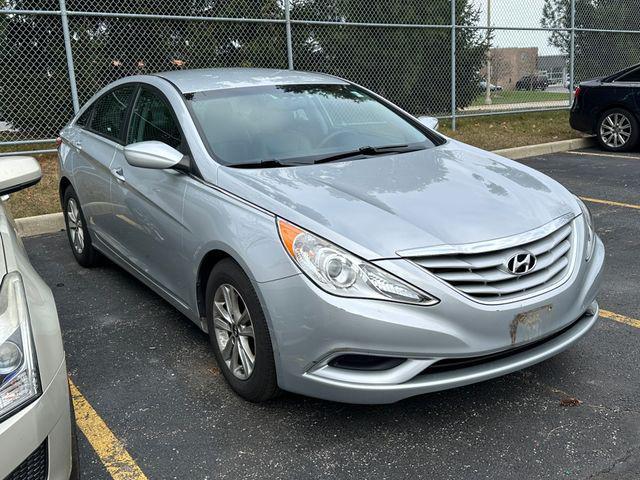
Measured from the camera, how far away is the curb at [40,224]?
263 inches

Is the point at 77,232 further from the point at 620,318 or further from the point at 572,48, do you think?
the point at 572,48

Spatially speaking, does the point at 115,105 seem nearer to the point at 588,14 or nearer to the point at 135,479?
the point at 135,479

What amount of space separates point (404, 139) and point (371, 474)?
2189mm

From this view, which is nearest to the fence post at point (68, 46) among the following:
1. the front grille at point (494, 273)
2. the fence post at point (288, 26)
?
the fence post at point (288, 26)

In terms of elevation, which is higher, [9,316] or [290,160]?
[290,160]

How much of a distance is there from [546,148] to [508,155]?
0.99m

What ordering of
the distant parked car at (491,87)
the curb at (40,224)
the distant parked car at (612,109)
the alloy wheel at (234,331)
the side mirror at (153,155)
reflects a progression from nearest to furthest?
the alloy wheel at (234,331) < the side mirror at (153,155) < the curb at (40,224) < the distant parked car at (612,109) < the distant parked car at (491,87)

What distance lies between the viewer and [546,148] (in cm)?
1062

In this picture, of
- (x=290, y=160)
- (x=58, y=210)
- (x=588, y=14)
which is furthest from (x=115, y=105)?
(x=588, y=14)

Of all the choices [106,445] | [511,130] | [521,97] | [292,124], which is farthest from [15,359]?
[521,97]

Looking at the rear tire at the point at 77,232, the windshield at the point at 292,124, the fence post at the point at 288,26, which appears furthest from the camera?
A: the fence post at the point at 288,26

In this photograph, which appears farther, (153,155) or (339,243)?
(153,155)

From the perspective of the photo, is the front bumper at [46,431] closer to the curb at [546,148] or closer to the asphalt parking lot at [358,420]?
the asphalt parking lot at [358,420]

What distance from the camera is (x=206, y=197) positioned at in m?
3.35
